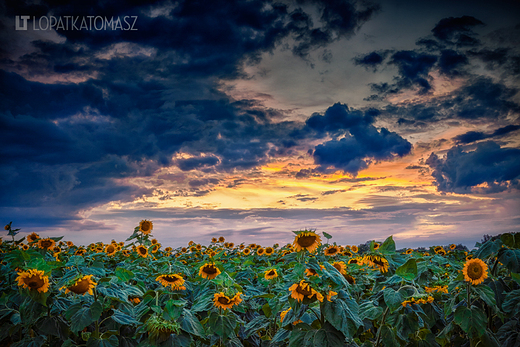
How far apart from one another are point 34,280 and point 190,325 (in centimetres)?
210

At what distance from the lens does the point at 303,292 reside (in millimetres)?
3273

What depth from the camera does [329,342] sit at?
3.21 meters

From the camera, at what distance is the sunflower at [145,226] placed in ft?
30.8

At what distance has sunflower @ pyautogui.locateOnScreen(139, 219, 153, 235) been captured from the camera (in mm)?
9398

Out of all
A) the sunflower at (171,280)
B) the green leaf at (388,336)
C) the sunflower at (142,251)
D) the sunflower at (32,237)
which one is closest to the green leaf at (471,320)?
the green leaf at (388,336)

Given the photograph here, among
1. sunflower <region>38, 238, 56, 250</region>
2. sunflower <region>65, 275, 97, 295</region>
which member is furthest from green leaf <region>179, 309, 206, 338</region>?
sunflower <region>38, 238, 56, 250</region>

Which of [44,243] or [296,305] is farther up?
[44,243]

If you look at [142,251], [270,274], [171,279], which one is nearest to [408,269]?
[270,274]

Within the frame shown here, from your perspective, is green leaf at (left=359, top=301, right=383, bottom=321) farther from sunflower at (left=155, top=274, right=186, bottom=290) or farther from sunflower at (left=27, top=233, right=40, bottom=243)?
sunflower at (left=27, top=233, right=40, bottom=243)

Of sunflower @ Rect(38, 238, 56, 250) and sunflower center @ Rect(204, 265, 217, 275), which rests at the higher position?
sunflower @ Rect(38, 238, 56, 250)

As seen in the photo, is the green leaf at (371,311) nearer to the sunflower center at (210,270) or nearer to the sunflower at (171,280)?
the sunflower center at (210,270)

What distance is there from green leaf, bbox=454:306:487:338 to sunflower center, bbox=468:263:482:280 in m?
0.36

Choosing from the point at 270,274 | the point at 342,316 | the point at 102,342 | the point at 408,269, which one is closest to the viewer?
the point at 342,316

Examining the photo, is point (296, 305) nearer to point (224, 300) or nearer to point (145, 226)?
point (224, 300)
